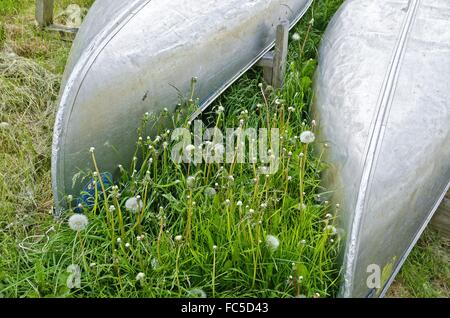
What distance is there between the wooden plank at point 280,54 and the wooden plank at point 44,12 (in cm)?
187

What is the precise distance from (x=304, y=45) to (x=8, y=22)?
232 centimetres

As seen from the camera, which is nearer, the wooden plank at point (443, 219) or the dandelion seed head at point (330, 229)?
the dandelion seed head at point (330, 229)

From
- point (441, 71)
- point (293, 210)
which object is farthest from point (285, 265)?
point (441, 71)

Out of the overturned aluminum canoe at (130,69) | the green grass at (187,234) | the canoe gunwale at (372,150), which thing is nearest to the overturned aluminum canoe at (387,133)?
the canoe gunwale at (372,150)

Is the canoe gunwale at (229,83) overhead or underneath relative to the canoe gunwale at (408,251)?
overhead

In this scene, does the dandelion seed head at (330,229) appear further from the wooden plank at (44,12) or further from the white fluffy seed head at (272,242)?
the wooden plank at (44,12)

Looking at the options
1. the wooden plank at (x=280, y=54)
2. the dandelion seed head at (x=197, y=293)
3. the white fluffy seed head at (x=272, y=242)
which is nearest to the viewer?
the dandelion seed head at (x=197, y=293)

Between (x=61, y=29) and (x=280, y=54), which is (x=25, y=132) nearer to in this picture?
(x=61, y=29)

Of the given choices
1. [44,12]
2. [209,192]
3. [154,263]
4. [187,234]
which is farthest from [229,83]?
[44,12]

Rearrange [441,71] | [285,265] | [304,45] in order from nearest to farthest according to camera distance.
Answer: [285,265] < [441,71] < [304,45]

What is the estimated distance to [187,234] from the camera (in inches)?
88.7

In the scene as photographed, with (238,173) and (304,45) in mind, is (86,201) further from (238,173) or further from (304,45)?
(304,45)

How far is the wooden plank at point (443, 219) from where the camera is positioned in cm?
268

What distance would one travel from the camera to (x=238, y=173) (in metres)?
2.69
